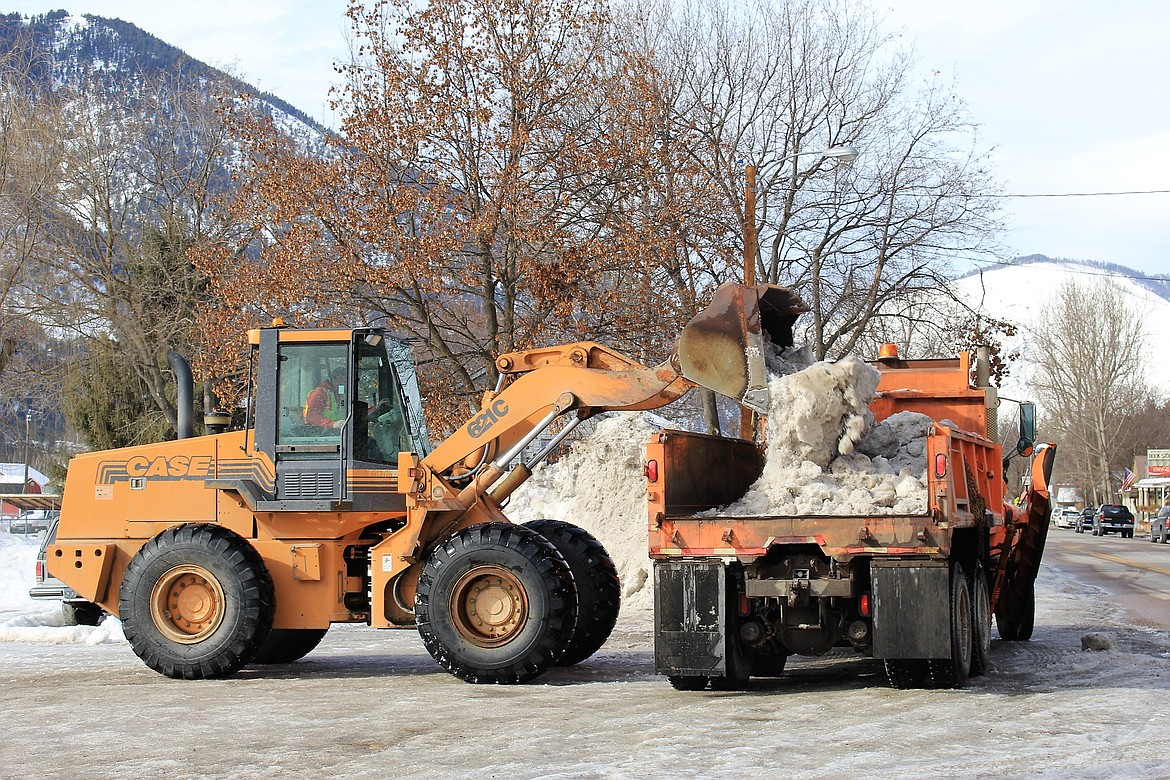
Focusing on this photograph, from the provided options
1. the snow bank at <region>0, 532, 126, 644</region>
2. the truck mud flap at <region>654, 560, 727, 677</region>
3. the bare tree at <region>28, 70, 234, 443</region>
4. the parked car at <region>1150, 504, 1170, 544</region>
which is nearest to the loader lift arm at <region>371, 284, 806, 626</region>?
the truck mud flap at <region>654, 560, 727, 677</region>

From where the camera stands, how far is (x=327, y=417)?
1181 centimetres

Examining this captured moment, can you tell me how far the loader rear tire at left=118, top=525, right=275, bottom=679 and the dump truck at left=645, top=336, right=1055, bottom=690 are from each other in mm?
3857

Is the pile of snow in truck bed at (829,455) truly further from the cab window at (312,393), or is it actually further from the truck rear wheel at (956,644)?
the cab window at (312,393)

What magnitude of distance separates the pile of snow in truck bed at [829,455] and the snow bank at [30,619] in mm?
6606

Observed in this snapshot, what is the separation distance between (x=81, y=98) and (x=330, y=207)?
1990 centimetres

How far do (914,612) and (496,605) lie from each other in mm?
3608

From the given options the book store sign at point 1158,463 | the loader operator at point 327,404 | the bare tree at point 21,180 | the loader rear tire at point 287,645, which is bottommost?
the loader rear tire at point 287,645

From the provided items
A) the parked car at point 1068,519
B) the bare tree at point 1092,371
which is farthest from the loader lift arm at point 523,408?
the bare tree at point 1092,371

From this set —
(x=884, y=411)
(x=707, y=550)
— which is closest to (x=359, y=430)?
(x=707, y=550)

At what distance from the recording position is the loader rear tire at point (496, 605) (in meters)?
10.8

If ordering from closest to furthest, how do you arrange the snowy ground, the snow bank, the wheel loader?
the snowy ground
the wheel loader
the snow bank

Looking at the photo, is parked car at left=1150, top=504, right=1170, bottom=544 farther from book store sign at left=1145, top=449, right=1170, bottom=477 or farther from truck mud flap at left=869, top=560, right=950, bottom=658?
truck mud flap at left=869, top=560, right=950, bottom=658

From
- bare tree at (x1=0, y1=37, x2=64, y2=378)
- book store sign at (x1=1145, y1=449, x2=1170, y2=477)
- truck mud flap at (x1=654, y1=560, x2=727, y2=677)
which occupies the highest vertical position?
bare tree at (x1=0, y1=37, x2=64, y2=378)

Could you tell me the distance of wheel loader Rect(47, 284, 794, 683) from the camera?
11.3 metres
